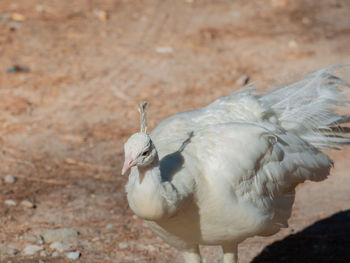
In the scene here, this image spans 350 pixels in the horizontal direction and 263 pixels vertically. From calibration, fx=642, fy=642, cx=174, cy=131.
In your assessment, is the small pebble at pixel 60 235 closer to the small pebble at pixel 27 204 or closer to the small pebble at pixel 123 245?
the small pebble at pixel 123 245

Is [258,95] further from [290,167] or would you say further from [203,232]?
[203,232]

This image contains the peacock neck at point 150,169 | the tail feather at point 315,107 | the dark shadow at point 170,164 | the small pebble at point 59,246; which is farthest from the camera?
the small pebble at point 59,246

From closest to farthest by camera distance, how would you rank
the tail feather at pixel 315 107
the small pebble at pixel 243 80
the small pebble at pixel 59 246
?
the tail feather at pixel 315 107
the small pebble at pixel 59 246
the small pebble at pixel 243 80

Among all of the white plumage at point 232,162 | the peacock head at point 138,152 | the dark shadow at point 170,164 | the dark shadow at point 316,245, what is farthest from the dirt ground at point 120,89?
the peacock head at point 138,152

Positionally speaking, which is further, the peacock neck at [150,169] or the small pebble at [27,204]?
the small pebble at [27,204]

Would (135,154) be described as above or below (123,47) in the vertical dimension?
above

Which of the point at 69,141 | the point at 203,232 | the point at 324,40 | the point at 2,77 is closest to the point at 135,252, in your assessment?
the point at 203,232

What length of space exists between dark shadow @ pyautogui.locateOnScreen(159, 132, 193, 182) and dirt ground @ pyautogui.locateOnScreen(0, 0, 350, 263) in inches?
68.3

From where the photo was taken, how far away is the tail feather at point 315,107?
5523 mm

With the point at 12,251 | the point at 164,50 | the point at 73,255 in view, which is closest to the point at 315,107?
the point at 73,255

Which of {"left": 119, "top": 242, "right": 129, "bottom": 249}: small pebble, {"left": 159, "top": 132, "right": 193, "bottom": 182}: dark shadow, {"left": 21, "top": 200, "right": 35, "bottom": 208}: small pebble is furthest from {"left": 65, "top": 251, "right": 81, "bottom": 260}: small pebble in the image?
{"left": 159, "top": 132, "right": 193, "bottom": 182}: dark shadow

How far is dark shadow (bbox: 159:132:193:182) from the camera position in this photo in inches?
173

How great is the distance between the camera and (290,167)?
5.08 metres

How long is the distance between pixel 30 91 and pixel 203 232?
544 centimetres
